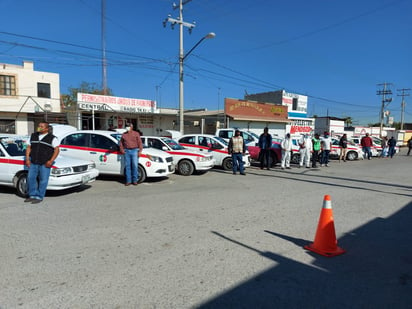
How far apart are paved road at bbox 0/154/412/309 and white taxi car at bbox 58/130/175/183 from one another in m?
1.93

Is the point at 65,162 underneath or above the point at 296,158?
above

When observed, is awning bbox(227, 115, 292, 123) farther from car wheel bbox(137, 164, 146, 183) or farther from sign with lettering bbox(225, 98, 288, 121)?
car wheel bbox(137, 164, 146, 183)

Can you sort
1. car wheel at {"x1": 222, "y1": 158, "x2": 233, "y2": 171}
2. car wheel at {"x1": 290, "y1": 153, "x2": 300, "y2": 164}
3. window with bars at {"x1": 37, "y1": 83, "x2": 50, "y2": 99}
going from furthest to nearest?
window with bars at {"x1": 37, "y1": 83, "x2": 50, "y2": 99}
car wheel at {"x1": 290, "y1": 153, "x2": 300, "y2": 164}
car wheel at {"x1": 222, "y1": 158, "x2": 233, "y2": 171}

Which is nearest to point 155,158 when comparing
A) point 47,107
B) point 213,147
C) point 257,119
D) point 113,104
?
point 213,147

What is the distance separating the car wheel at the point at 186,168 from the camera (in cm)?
1090

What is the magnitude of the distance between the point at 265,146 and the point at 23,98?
20672 millimetres

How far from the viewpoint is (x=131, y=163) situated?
864 cm

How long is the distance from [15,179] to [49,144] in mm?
1591

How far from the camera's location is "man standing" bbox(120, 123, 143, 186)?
27.5 feet

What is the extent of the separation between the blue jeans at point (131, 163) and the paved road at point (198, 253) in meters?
1.49

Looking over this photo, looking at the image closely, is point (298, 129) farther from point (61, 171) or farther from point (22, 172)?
point (22, 172)

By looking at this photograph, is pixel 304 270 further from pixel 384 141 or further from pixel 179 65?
pixel 384 141

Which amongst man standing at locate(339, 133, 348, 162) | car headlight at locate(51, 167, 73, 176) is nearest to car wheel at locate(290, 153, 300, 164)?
man standing at locate(339, 133, 348, 162)

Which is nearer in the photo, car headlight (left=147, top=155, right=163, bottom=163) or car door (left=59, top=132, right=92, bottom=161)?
car headlight (left=147, top=155, right=163, bottom=163)
